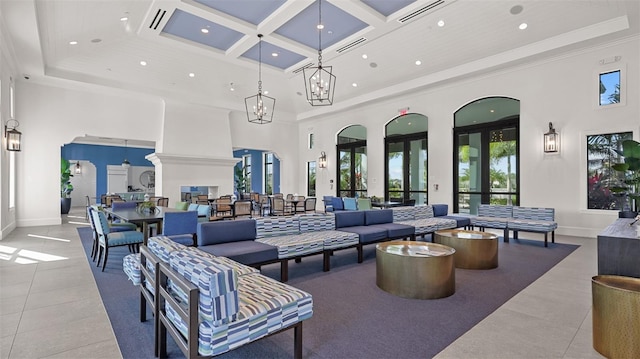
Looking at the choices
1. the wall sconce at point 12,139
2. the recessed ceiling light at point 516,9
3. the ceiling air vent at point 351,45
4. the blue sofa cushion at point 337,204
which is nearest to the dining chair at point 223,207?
the blue sofa cushion at point 337,204

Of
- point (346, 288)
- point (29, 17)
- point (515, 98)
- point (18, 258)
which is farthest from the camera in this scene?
point (515, 98)

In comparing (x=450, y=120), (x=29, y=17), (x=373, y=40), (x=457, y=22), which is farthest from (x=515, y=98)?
(x=29, y=17)

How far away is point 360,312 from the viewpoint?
9.96 feet

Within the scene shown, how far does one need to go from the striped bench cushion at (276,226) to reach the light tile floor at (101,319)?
1.96m

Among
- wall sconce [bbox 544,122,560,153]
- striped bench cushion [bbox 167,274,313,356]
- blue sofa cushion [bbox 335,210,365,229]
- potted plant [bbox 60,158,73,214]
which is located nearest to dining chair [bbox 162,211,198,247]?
blue sofa cushion [bbox 335,210,365,229]

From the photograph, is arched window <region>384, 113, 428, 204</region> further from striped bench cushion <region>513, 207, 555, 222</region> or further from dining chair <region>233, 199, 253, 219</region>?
dining chair <region>233, 199, 253, 219</region>

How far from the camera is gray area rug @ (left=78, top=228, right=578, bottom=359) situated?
93.6 inches

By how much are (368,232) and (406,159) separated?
6163 millimetres

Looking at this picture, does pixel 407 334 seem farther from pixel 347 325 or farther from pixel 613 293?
pixel 613 293

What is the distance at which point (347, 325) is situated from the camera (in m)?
2.75

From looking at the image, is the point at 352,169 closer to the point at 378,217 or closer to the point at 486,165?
the point at 486,165

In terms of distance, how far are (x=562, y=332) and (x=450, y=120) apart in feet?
24.7

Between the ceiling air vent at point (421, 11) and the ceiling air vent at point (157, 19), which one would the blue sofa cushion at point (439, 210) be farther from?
the ceiling air vent at point (157, 19)

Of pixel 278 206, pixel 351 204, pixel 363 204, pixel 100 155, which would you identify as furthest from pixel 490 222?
pixel 100 155
